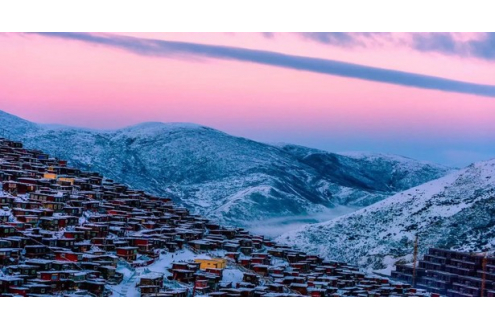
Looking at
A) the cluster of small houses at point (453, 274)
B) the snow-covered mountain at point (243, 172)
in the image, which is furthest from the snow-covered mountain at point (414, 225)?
the cluster of small houses at point (453, 274)

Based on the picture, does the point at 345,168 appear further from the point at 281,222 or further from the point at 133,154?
the point at 133,154

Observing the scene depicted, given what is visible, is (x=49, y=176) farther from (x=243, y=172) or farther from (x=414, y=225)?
(x=414, y=225)

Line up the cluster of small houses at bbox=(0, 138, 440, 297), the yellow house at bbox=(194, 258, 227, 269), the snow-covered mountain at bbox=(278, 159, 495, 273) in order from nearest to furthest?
1. the cluster of small houses at bbox=(0, 138, 440, 297)
2. the yellow house at bbox=(194, 258, 227, 269)
3. the snow-covered mountain at bbox=(278, 159, 495, 273)

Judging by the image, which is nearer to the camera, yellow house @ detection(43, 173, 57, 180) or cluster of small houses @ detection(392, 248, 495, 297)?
cluster of small houses @ detection(392, 248, 495, 297)

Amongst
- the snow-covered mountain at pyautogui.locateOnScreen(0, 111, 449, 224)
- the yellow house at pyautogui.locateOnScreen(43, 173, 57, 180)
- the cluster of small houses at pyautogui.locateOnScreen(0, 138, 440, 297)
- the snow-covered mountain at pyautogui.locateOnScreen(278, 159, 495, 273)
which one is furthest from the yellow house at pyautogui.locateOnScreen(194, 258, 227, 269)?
the yellow house at pyautogui.locateOnScreen(43, 173, 57, 180)

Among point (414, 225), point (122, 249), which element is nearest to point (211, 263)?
point (122, 249)

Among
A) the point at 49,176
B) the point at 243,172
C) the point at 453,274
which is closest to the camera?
the point at 453,274

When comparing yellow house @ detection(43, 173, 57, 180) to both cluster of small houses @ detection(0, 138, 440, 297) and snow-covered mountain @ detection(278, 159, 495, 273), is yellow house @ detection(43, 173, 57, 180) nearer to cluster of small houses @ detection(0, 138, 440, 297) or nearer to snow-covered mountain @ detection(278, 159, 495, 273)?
cluster of small houses @ detection(0, 138, 440, 297)

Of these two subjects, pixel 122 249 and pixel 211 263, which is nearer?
pixel 122 249
